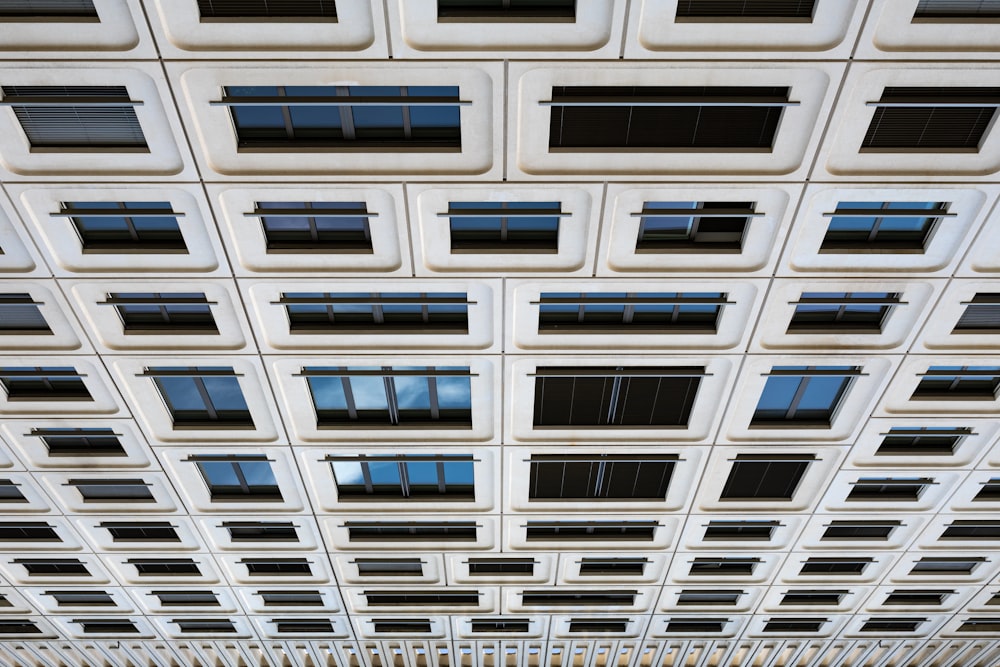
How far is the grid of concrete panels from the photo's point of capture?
11.2 m

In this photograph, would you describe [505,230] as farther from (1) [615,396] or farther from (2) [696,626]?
(2) [696,626]

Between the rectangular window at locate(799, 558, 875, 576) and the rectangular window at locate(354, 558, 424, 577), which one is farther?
the rectangular window at locate(799, 558, 875, 576)

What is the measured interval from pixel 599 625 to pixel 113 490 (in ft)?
56.7

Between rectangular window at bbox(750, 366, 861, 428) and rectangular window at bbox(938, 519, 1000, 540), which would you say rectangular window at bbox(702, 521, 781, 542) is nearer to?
rectangular window at bbox(750, 366, 861, 428)

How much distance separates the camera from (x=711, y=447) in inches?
714

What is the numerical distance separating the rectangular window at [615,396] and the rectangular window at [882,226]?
4.16 metres

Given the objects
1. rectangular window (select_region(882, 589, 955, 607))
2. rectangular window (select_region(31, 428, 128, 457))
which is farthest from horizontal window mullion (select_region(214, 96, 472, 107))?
rectangular window (select_region(882, 589, 955, 607))

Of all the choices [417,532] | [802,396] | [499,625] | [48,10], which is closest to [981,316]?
[802,396]

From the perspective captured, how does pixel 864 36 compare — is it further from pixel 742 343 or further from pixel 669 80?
pixel 742 343

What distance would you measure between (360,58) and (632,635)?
23.3m

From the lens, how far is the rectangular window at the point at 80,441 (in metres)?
18.2

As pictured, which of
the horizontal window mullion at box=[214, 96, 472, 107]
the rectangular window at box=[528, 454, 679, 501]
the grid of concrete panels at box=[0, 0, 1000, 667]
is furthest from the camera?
the rectangular window at box=[528, 454, 679, 501]

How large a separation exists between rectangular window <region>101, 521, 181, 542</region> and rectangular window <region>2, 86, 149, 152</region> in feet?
41.8

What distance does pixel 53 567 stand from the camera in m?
23.4
